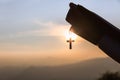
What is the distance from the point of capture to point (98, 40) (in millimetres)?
27375

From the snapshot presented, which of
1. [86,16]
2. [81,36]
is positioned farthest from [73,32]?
[86,16]

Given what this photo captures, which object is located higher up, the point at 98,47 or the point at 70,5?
the point at 70,5

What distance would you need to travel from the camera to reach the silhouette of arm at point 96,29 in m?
25.5

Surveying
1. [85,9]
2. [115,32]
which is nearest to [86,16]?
[85,9]

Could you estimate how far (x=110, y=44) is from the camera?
25922mm

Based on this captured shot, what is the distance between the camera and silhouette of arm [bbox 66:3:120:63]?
83.6 feet

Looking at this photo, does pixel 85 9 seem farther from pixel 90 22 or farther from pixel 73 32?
pixel 73 32

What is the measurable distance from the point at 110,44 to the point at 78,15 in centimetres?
279

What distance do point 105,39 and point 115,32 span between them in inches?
57.4

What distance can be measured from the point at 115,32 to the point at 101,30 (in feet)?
4.62

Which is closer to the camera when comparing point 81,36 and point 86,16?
point 86,16

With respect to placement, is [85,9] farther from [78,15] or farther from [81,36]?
[81,36]

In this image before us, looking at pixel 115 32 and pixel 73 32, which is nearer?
pixel 115 32

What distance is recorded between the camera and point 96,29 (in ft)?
87.0
